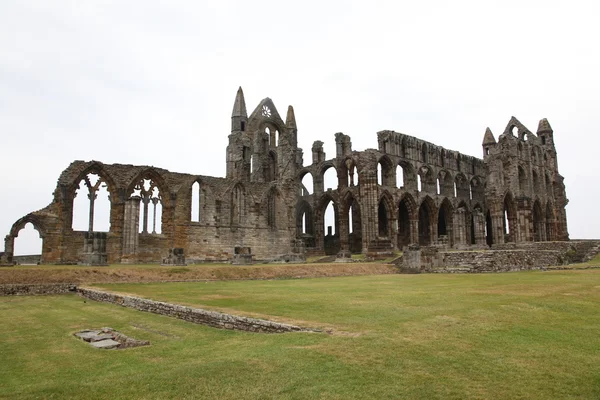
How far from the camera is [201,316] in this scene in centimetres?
857

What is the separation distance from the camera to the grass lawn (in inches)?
171

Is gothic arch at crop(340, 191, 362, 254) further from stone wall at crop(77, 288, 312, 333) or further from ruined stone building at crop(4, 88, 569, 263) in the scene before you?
stone wall at crop(77, 288, 312, 333)

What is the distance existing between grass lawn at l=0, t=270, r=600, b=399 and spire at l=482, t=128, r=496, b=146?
4337 centimetres

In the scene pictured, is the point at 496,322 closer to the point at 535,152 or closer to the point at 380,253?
the point at 380,253

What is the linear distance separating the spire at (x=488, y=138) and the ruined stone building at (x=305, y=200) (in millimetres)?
→ 130

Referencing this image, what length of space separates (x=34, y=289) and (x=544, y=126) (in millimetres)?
57093

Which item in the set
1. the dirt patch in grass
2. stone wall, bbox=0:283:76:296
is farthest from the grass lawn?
the dirt patch in grass

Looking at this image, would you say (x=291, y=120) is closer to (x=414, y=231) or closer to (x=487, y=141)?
(x=414, y=231)

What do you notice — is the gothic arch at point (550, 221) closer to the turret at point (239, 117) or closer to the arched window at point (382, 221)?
the arched window at point (382, 221)

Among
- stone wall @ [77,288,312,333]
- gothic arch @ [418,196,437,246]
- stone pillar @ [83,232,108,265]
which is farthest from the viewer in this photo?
gothic arch @ [418,196,437,246]

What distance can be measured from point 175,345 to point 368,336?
9.47 ft

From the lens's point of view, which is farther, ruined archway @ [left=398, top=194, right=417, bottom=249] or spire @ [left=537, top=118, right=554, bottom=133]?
spire @ [left=537, top=118, right=554, bottom=133]

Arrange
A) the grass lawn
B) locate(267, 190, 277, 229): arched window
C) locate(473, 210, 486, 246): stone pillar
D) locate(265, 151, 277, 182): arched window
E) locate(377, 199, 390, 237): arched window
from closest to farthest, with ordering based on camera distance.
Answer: the grass lawn
locate(267, 190, 277, 229): arched window
locate(473, 210, 486, 246): stone pillar
locate(377, 199, 390, 237): arched window
locate(265, 151, 277, 182): arched window

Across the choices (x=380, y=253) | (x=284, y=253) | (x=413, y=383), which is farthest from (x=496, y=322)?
(x=284, y=253)
